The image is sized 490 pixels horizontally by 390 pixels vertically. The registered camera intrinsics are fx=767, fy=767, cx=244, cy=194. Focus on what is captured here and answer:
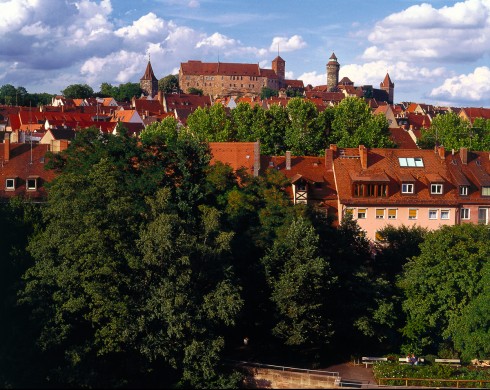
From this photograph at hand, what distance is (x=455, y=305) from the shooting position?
3272 cm

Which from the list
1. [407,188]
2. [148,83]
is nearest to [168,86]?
[148,83]

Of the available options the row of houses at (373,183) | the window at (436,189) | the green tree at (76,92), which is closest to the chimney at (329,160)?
the row of houses at (373,183)

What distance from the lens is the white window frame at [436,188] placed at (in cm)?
4406

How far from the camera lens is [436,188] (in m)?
44.1

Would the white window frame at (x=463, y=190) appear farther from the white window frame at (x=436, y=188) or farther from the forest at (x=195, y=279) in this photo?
the forest at (x=195, y=279)

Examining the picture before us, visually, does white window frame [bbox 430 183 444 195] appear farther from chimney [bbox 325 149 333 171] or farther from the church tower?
the church tower

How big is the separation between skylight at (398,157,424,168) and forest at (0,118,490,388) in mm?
8025

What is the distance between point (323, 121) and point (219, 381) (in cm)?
3693

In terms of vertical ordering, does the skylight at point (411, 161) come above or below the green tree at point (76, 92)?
below

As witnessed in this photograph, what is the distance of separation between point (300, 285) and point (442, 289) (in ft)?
21.8

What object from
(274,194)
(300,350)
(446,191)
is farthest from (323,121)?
(300,350)

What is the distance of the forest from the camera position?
2773 cm

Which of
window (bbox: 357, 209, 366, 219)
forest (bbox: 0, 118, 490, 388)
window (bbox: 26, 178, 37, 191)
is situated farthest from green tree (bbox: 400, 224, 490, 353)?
window (bbox: 26, 178, 37, 191)

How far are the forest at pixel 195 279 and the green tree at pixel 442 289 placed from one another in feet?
0.20
